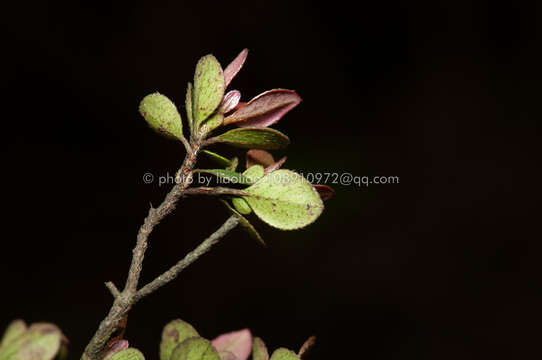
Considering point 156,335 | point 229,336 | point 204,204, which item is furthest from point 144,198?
point 229,336

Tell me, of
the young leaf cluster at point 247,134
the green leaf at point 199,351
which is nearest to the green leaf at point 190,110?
the young leaf cluster at point 247,134

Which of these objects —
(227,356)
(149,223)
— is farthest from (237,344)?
(149,223)

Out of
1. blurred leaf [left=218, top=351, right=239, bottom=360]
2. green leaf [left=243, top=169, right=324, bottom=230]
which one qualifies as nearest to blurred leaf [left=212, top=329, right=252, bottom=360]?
blurred leaf [left=218, top=351, right=239, bottom=360]

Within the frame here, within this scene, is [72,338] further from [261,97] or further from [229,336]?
[261,97]

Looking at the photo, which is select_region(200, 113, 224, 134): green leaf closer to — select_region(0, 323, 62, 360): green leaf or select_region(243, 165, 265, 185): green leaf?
select_region(243, 165, 265, 185): green leaf

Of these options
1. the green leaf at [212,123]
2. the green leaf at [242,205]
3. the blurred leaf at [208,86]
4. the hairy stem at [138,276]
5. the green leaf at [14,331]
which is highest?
the blurred leaf at [208,86]

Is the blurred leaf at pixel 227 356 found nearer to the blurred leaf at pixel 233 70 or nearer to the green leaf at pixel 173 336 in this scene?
the green leaf at pixel 173 336
